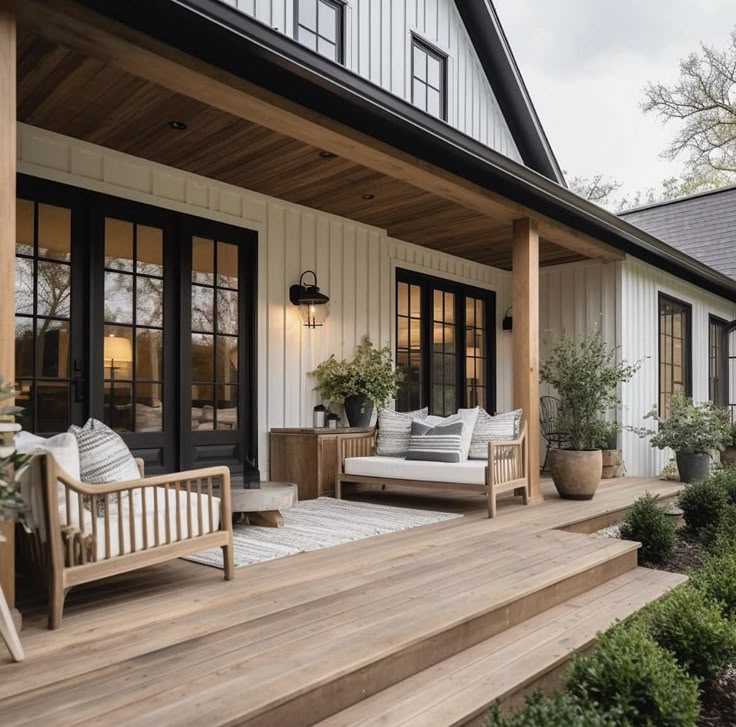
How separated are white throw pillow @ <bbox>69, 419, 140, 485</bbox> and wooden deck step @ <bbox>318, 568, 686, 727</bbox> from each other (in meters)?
1.62

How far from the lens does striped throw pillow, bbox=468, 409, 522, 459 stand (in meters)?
5.52

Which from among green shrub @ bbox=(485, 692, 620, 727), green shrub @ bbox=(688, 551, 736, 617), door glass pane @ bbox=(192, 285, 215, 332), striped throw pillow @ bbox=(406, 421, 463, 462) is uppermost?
door glass pane @ bbox=(192, 285, 215, 332)

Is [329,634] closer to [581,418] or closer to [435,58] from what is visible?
[581,418]

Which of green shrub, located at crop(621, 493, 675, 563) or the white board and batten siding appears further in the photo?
the white board and batten siding

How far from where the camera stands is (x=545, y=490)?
21.0 ft

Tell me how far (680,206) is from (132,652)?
12833 mm

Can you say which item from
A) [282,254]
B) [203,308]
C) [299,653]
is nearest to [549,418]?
[282,254]

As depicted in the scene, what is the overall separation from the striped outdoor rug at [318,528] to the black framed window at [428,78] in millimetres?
4434

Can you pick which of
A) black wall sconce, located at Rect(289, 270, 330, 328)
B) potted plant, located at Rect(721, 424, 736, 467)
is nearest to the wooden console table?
black wall sconce, located at Rect(289, 270, 330, 328)

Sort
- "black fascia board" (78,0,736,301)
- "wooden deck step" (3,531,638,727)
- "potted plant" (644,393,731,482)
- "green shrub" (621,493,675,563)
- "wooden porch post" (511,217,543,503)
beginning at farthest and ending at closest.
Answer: "potted plant" (644,393,731,482), "wooden porch post" (511,217,543,503), "green shrub" (621,493,675,563), "black fascia board" (78,0,736,301), "wooden deck step" (3,531,638,727)

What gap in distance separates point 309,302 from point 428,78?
3180mm

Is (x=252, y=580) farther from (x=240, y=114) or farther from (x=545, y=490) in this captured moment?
(x=545, y=490)

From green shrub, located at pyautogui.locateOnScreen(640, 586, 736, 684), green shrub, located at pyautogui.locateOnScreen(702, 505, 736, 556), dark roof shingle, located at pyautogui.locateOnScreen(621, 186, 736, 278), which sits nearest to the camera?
green shrub, located at pyautogui.locateOnScreen(640, 586, 736, 684)

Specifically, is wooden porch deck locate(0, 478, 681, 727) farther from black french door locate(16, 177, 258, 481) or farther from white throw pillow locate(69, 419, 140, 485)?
black french door locate(16, 177, 258, 481)
